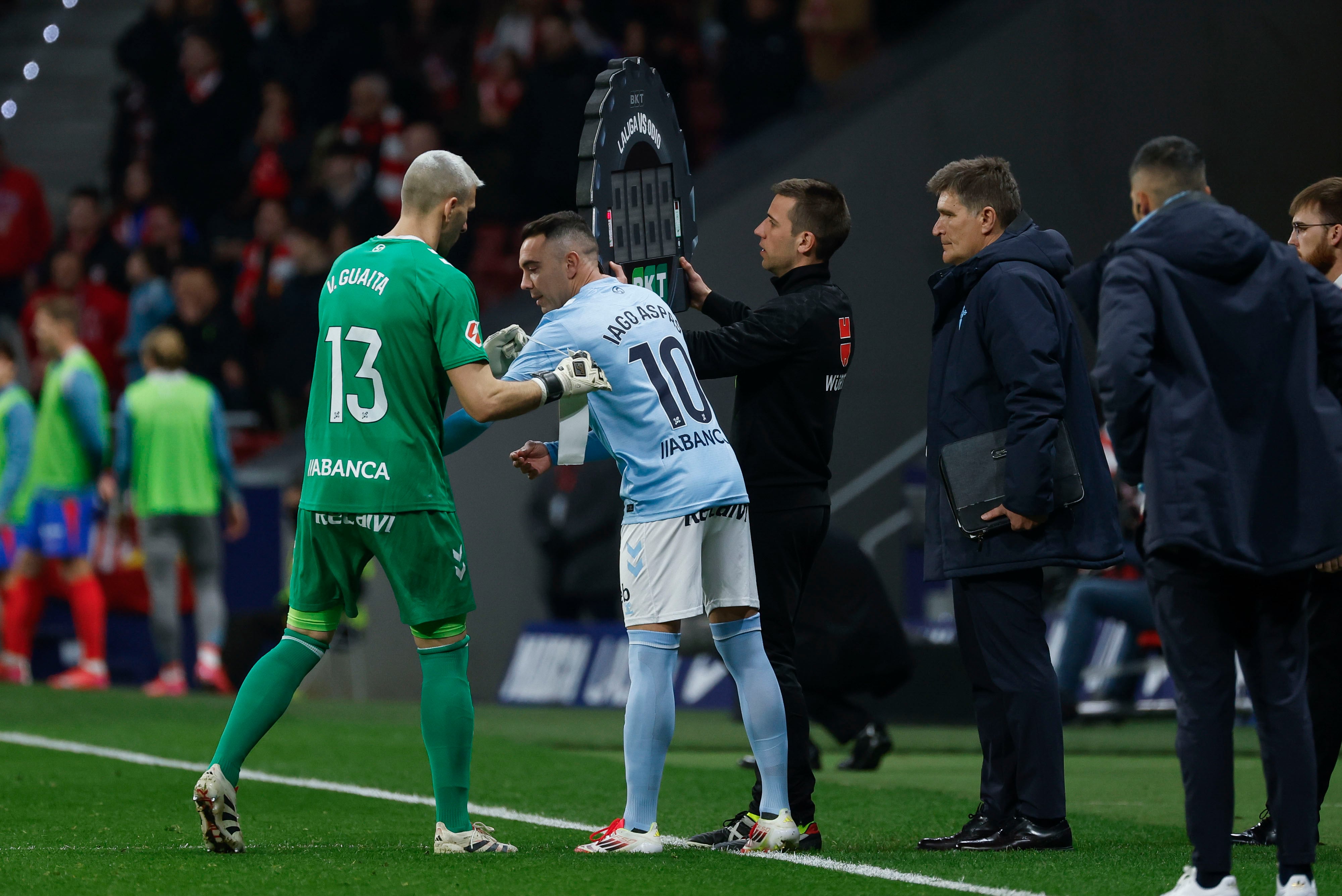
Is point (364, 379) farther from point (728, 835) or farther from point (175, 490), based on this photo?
point (175, 490)

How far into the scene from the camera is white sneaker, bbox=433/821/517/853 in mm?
5719

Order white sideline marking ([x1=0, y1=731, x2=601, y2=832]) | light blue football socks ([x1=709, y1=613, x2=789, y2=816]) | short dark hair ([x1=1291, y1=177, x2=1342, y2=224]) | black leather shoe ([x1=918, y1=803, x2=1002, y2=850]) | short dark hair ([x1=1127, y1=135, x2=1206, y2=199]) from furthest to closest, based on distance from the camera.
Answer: white sideline marking ([x1=0, y1=731, x2=601, y2=832])
short dark hair ([x1=1291, y1=177, x2=1342, y2=224])
black leather shoe ([x1=918, y1=803, x2=1002, y2=850])
light blue football socks ([x1=709, y1=613, x2=789, y2=816])
short dark hair ([x1=1127, y1=135, x2=1206, y2=199])

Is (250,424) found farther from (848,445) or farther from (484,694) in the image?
(848,445)

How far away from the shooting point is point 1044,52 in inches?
581

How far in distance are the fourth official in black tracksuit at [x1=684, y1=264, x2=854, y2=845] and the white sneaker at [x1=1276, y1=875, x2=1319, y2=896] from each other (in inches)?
67.9

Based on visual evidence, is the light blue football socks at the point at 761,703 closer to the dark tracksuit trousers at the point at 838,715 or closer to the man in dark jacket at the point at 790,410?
the man in dark jacket at the point at 790,410

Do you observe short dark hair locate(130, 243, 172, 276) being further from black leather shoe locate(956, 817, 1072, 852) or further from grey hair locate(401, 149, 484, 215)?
black leather shoe locate(956, 817, 1072, 852)

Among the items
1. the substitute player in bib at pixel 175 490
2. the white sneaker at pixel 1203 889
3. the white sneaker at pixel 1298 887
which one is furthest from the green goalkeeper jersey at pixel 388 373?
the substitute player in bib at pixel 175 490

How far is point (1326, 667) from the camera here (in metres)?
6.14

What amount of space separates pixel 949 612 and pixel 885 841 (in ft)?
22.3

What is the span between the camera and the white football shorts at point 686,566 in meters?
5.63

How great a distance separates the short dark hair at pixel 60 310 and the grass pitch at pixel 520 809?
109 inches

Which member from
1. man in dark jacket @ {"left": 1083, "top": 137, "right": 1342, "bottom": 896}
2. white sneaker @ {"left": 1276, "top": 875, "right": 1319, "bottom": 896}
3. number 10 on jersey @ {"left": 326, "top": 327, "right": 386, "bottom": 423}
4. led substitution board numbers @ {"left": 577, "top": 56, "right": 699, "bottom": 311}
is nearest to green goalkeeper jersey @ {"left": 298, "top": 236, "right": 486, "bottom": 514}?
number 10 on jersey @ {"left": 326, "top": 327, "right": 386, "bottom": 423}

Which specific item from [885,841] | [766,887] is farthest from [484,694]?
[766,887]
